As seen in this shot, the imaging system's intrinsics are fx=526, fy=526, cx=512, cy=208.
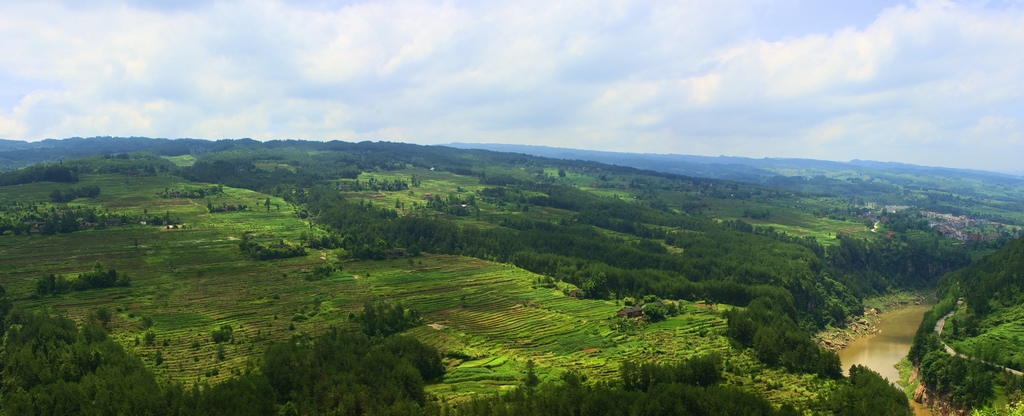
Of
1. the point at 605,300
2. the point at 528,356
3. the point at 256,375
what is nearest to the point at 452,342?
the point at 528,356

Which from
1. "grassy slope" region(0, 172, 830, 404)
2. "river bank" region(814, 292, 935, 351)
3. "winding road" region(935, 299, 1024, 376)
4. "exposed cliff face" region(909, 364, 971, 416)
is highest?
"grassy slope" region(0, 172, 830, 404)

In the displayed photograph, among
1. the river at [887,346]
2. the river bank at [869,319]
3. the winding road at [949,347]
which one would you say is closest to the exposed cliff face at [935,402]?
the river at [887,346]

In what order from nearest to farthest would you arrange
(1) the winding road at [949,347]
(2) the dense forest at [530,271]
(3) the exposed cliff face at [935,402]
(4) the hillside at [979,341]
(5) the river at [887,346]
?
(2) the dense forest at [530,271] → (4) the hillside at [979,341] → (3) the exposed cliff face at [935,402] → (1) the winding road at [949,347] → (5) the river at [887,346]

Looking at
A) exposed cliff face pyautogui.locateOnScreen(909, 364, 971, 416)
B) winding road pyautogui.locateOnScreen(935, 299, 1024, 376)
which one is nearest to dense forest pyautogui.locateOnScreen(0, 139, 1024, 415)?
exposed cliff face pyautogui.locateOnScreen(909, 364, 971, 416)

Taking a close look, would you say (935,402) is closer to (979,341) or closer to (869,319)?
(979,341)

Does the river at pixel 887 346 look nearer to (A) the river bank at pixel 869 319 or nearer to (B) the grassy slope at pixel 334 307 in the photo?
(A) the river bank at pixel 869 319

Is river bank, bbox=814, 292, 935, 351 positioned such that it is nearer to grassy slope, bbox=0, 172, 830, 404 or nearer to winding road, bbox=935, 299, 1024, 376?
winding road, bbox=935, 299, 1024, 376
